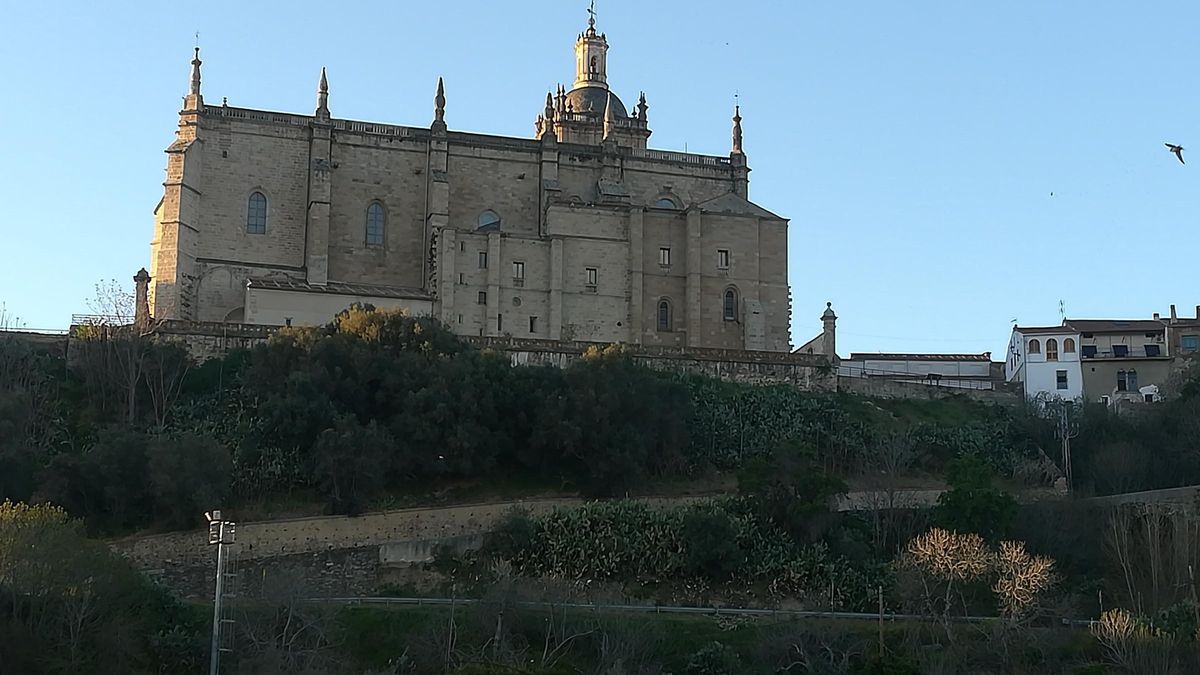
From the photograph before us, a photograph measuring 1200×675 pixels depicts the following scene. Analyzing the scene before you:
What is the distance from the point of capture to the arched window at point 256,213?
63219mm

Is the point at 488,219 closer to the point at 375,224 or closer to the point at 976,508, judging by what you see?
the point at 375,224

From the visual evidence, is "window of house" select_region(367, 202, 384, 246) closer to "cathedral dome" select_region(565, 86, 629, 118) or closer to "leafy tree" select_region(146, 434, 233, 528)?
"cathedral dome" select_region(565, 86, 629, 118)

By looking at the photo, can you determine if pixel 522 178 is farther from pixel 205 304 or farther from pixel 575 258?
pixel 205 304

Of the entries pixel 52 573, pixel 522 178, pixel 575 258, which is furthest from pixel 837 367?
pixel 52 573

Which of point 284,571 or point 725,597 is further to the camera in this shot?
point 725,597

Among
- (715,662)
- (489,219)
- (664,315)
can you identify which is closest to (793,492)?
(715,662)

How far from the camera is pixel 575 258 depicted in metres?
63.8

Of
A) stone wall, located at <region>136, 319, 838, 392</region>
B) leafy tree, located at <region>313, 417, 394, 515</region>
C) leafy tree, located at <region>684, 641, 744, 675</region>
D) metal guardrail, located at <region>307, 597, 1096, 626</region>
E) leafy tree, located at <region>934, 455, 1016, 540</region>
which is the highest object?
stone wall, located at <region>136, 319, 838, 392</region>

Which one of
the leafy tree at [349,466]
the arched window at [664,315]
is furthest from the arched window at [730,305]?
the leafy tree at [349,466]

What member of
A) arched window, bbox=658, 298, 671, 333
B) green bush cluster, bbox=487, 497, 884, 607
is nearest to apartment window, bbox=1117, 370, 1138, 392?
arched window, bbox=658, 298, 671, 333

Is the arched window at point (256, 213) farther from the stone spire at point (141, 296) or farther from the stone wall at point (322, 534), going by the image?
the stone wall at point (322, 534)

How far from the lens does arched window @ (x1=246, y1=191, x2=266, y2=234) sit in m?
63.2

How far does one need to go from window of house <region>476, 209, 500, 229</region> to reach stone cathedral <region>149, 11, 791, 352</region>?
2.3 inches

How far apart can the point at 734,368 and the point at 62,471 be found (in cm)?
2499
